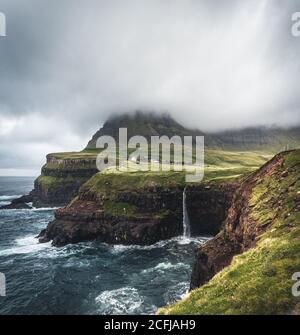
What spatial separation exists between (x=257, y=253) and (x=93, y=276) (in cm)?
4241

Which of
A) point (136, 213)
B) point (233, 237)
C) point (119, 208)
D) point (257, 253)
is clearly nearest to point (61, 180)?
point (119, 208)

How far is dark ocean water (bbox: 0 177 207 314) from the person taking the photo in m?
46.2

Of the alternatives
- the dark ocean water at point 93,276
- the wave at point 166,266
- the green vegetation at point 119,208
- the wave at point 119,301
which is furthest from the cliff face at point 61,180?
the wave at point 119,301

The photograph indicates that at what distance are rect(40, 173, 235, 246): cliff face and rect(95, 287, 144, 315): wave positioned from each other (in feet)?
99.8

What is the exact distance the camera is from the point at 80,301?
4778 centimetres

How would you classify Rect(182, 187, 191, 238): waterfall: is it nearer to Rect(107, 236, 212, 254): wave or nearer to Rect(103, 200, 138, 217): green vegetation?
Rect(107, 236, 212, 254): wave

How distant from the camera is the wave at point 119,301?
4300cm

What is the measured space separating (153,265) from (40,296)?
76.3 feet

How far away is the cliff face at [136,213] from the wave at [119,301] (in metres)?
30.4

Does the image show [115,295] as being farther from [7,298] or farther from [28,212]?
[28,212]

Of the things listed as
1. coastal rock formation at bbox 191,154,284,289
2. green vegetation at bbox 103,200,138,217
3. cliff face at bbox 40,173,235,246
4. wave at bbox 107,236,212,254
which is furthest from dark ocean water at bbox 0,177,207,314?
green vegetation at bbox 103,200,138,217

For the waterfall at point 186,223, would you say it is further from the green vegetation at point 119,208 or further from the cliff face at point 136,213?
the green vegetation at point 119,208

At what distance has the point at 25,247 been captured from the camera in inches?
3236

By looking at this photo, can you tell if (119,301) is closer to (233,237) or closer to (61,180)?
(233,237)
